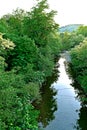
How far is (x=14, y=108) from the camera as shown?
26000mm

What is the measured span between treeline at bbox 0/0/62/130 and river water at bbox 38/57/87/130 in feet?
6.20

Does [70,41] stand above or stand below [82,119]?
above

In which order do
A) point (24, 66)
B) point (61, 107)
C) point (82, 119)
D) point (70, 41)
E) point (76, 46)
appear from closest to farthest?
point (82, 119) < point (61, 107) < point (24, 66) < point (76, 46) < point (70, 41)

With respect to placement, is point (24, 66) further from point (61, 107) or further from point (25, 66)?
point (61, 107)

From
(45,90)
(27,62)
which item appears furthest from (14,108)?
(45,90)

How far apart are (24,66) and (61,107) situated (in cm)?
793

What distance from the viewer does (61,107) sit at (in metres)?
38.2

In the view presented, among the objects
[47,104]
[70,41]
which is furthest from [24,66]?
[70,41]

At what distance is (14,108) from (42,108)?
11.4 m

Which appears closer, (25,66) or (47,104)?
(47,104)

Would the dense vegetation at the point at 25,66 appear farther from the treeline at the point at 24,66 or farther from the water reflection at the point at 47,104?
the water reflection at the point at 47,104

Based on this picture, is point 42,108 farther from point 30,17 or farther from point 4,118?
point 30,17

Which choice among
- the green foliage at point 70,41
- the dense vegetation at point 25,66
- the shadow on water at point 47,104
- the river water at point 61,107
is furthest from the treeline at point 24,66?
the green foliage at point 70,41

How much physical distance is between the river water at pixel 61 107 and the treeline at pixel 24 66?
189 centimetres
